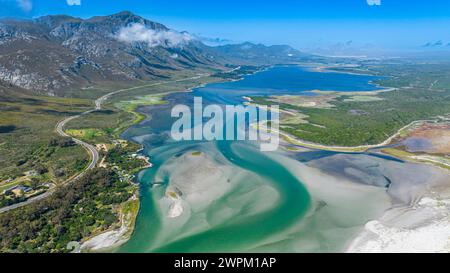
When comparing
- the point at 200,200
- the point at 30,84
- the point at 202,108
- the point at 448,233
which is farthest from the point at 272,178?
the point at 30,84

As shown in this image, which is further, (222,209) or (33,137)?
(33,137)

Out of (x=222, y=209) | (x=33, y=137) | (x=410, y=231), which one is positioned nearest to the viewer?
(x=410, y=231)

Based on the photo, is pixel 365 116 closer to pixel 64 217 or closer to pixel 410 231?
pixel 410 231

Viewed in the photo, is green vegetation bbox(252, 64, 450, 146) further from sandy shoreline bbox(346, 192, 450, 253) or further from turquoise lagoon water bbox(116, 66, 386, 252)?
sandy shoreline bbox(346, 192, 450, 253)

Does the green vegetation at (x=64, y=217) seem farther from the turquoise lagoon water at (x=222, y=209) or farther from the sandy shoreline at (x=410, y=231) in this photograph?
the sandy shoreline at (x=410, y=231)

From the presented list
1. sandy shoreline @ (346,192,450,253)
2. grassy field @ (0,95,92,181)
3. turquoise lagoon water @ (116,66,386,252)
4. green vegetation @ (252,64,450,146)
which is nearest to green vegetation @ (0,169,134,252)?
turquoise lagoon water @ (116,66,386,252)

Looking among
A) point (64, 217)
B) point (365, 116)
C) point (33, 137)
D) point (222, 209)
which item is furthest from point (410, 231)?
point (33, 137)

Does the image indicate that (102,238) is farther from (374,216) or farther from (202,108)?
(202,108)
